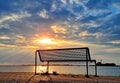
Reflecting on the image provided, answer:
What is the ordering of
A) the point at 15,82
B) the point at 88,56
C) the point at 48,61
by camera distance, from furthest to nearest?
1. the point at 48,61
2. the point at 88,56
3. the point at 15,82

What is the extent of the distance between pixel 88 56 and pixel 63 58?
147cm

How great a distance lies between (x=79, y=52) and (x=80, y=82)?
14.4 ft

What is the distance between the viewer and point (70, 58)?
616 inches

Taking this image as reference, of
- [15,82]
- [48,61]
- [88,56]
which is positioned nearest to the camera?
[15,82]

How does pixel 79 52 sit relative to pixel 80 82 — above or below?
above

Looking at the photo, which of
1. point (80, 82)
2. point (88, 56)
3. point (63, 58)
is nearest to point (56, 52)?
point (63, 58)

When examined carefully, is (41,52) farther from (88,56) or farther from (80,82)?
(80,82)

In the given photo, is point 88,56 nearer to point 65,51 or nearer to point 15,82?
point 65,51

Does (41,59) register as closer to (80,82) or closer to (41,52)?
(41,52)

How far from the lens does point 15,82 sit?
10.9m

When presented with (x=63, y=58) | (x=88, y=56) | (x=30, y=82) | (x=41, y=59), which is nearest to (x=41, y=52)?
(x=41, y=59)

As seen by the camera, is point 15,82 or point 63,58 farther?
point 63,58

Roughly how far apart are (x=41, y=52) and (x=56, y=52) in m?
1.32

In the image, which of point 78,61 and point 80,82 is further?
point 78,61
